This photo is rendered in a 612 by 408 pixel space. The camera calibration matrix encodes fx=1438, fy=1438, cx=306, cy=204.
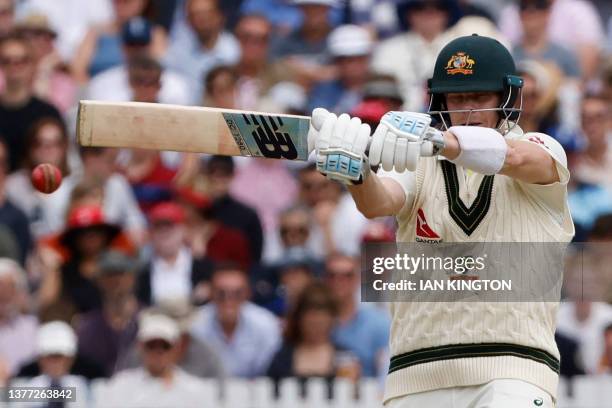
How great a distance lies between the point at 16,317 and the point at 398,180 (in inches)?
190

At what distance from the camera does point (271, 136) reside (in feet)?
17.3

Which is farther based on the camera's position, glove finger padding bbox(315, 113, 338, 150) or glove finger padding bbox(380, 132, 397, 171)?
glove finger padding bbox(315, 113, 338, 150)

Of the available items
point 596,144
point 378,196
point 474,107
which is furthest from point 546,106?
point 378,196

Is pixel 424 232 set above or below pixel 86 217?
below

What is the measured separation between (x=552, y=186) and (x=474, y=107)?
1.35 ft

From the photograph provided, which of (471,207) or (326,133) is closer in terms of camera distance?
(326,133)

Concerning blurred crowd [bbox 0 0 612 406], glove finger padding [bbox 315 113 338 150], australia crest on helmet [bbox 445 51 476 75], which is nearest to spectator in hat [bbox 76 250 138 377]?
blurred crowd [bbox 0 0 612 406]

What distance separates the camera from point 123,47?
11148mm

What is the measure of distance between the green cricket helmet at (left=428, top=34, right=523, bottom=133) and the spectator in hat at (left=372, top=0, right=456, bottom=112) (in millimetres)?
5147

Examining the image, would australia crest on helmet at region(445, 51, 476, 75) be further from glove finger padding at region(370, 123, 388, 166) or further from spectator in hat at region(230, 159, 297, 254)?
spectator in hat at region(230, 159, 297, 254)

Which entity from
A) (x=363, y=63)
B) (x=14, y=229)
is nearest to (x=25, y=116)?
(x=14, y=229)

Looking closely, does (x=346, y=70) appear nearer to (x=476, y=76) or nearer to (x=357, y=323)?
(x=357, y=323)

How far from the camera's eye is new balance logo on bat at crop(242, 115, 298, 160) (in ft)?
17.2

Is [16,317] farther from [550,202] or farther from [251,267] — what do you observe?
[550,202]
